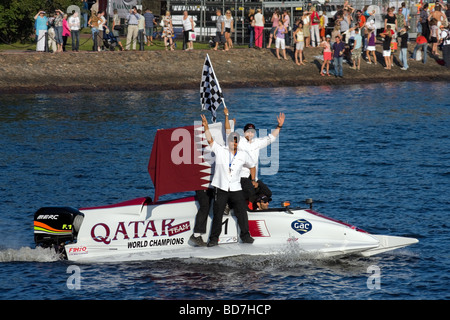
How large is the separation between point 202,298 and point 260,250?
1783 mm

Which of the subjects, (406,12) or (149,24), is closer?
(149,24)

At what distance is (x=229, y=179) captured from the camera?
14.7 meters

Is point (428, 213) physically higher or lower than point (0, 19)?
lower

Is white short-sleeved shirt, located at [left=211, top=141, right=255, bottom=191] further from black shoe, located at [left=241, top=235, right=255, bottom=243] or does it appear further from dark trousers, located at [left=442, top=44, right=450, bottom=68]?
dark trousers, located at [left=442, top=44, right=450, bottom=68]

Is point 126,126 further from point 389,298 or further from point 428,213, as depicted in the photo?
point 389,298

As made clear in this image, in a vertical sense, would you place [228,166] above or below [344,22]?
below

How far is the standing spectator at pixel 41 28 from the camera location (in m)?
37.9

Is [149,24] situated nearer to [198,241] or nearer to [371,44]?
[371,44]

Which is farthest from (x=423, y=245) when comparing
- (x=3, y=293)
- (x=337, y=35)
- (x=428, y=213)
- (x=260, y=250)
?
(x=337, y=35)

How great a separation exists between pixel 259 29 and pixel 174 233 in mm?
29669

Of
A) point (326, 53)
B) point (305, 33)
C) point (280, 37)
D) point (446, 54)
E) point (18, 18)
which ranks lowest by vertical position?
point (446, 54)

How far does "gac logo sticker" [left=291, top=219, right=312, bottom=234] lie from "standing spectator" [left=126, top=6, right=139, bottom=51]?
1053 inches

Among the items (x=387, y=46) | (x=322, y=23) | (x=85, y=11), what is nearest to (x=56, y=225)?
(x=322, y=23)

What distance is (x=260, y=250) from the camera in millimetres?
15188
